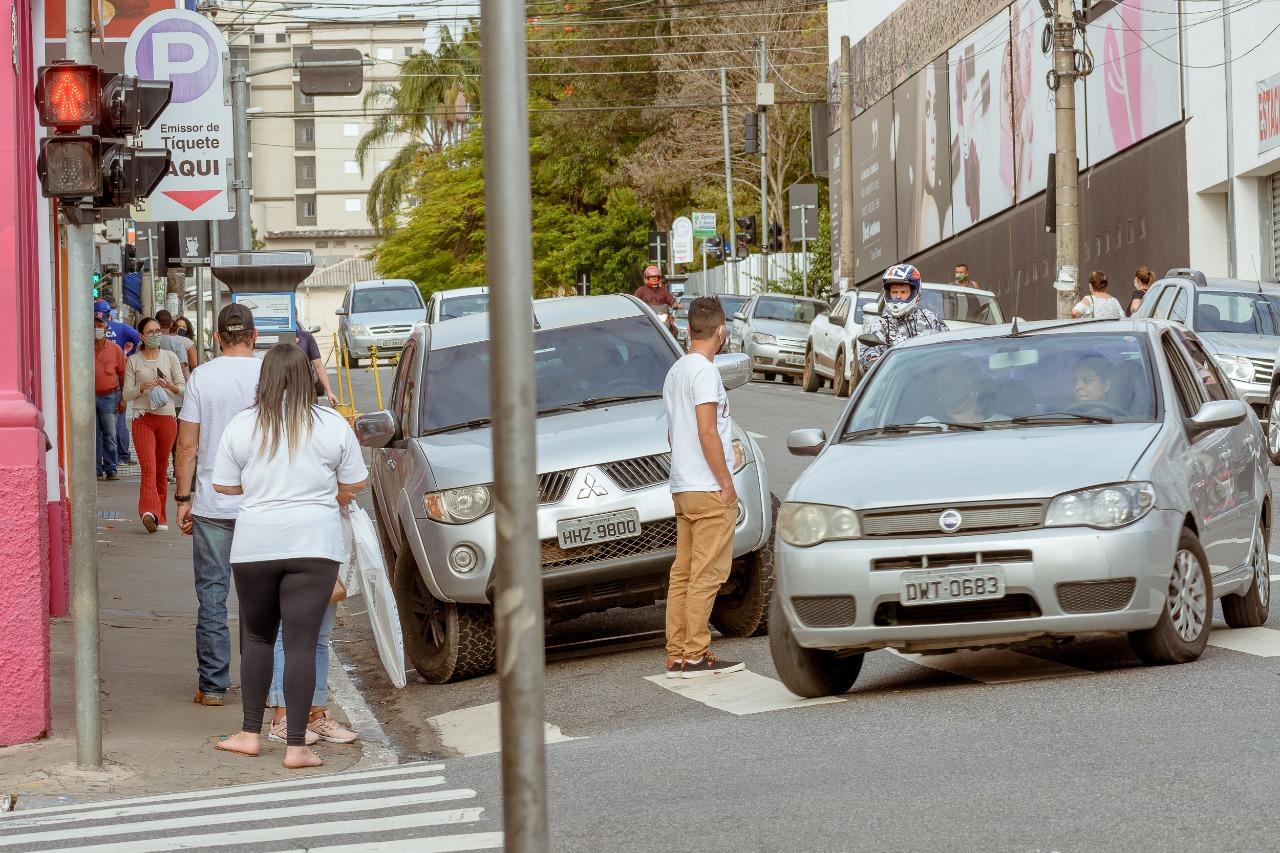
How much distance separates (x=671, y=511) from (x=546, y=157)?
231 feet

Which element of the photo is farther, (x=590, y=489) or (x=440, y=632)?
(x=440, y=632)

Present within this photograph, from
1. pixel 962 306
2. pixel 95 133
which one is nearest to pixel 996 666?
pixel 95 133

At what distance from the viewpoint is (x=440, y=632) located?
1153 cm

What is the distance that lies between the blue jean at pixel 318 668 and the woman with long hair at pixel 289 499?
0.14 m

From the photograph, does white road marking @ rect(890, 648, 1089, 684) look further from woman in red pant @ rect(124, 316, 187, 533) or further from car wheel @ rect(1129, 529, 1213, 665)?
woman in red pant @ rect(124, 316, 187, 533)

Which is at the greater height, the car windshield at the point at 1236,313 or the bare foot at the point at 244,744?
the car windshield at the point at 1236,313

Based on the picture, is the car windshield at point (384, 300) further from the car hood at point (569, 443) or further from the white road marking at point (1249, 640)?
the white road marking at point (1249, 640)

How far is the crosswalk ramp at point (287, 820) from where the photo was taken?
695cm

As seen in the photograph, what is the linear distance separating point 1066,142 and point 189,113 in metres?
15.3

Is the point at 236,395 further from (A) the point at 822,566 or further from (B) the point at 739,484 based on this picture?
(A) the point at 822,566

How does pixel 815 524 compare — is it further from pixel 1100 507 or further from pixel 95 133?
pixel 95 133

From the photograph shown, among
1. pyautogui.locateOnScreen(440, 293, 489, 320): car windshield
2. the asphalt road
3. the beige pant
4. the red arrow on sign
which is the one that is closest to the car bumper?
the asphalt road

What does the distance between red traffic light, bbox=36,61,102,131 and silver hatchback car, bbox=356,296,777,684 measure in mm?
2555

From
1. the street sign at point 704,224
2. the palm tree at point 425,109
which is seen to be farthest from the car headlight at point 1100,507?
the palm tree at point 425,109
